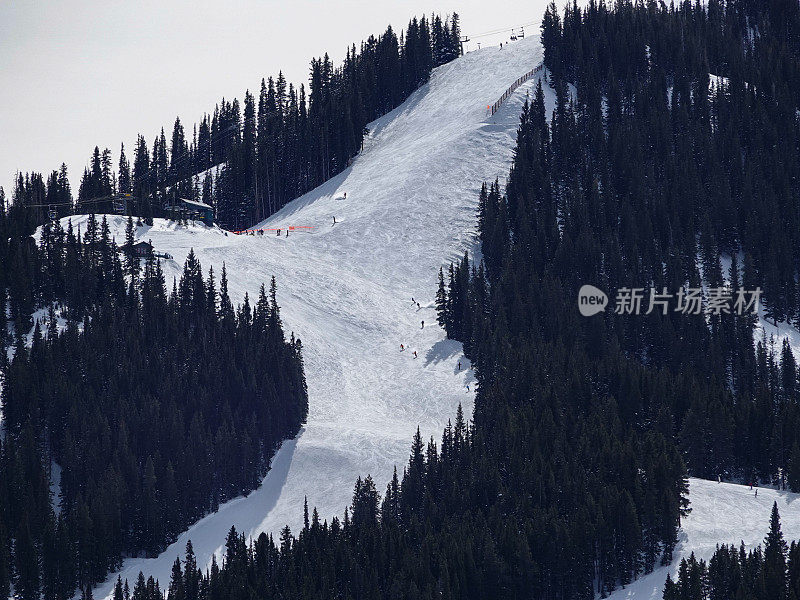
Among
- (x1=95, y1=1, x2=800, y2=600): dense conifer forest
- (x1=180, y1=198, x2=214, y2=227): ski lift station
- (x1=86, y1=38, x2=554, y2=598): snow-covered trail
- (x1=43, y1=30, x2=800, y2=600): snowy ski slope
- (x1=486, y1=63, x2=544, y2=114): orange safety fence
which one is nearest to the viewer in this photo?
(x1=95, y1=1, x2=800, y2=600): dense conifer forest

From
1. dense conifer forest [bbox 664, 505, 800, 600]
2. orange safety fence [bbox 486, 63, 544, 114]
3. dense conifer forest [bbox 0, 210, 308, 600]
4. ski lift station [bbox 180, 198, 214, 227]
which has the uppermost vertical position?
orange safety fence [bbox 486, 63, 544, 114]

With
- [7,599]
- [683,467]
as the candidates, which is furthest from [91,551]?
[683,467]

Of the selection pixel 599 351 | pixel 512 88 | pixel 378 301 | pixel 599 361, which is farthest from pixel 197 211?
pixel 599 361

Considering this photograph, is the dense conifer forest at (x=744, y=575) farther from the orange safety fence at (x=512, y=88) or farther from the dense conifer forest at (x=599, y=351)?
the orange safety fence at (x=512, y=88)

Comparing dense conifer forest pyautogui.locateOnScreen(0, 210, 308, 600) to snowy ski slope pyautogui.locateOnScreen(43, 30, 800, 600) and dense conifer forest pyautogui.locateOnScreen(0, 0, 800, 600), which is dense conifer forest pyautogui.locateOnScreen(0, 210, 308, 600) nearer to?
dense conifer forest pyautogui.locateOnScreen(0, 0, 800, 600)

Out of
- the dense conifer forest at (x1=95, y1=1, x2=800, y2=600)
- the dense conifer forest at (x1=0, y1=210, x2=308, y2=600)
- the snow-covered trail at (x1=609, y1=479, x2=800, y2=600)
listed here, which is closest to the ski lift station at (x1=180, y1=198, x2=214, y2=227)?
the dense conifer forest at (x1=0, y1=210, x2=308, y2=600)

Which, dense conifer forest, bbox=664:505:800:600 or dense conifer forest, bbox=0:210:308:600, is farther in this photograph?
dense conifer forest, bbox=0:210:308:600

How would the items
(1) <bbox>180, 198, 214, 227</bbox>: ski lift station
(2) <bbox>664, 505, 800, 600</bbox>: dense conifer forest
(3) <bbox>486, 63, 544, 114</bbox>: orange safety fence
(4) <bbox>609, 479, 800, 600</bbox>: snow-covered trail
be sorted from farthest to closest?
(3) <bbox>486, 63, 544, 114</bbox>: orange safety fence
(1) <bbox>180, 198, 214, 227</bbox>: ski lift station
(4) <bbox>609, 479, 800, 600</bbox>: snow-covered trail
(2) <bbox>664, 505, 800, 600</bbox>: dense conifer forest

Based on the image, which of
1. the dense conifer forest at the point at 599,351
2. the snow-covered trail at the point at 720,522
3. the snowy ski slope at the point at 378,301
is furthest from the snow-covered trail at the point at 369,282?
the snow-covered trail at the point at 720,522
